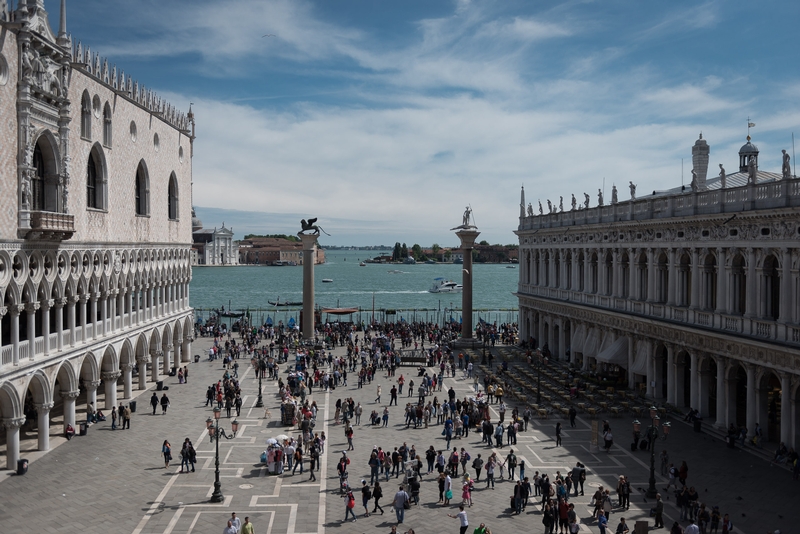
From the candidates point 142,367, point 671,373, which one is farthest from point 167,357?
point 671,373

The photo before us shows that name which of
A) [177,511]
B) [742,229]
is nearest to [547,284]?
[742,229]

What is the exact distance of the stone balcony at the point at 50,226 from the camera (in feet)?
81.1

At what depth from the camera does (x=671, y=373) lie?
33688mm

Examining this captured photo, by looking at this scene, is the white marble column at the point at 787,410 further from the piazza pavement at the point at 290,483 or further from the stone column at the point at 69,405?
the stone column at the point at 69,405

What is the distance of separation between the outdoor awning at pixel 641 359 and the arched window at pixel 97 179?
27167 mm

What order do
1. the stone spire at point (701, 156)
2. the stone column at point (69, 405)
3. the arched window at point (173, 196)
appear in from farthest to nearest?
the arched window at point (173, 196)
the stone spire at point (701, 156)
the stone column at point (69, 405)

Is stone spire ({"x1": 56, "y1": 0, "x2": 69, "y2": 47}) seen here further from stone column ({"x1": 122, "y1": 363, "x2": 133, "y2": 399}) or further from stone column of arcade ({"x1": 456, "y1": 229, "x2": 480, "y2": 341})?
stone column of arcade ({"x1": 456, "y1": 229, "x2": 480, "y2": 341})

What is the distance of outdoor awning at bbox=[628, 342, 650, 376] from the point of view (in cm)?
3616

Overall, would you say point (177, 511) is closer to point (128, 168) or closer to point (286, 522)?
point (286, 522)

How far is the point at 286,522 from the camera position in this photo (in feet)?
65.3

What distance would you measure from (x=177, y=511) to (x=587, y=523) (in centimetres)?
1180

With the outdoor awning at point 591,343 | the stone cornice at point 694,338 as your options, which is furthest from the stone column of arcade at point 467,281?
the outdoor awning at point 591,343

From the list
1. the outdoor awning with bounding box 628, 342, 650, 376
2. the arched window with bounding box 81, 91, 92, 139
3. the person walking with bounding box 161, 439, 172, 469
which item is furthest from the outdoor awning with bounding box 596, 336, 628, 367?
the arched window with bounding box 81, 91, 92, 139

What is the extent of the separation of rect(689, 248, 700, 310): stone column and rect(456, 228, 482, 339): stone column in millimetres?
23699
